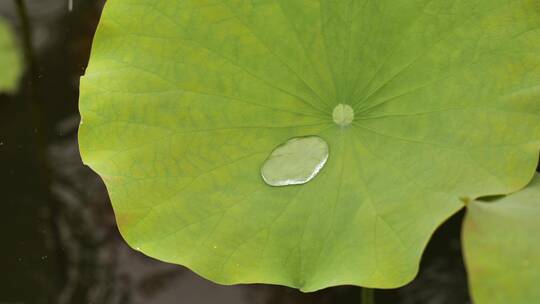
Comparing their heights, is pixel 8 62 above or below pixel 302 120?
below

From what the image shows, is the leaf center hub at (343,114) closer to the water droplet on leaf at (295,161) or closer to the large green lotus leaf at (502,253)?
the water droplet on leaf at (295,161)

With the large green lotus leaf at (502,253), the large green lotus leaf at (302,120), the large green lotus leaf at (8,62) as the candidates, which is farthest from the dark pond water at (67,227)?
the large green lotus leaf at (502,253)

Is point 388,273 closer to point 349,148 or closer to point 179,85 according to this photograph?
point 349,148

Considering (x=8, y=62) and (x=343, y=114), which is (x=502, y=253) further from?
(x=8, y=62)

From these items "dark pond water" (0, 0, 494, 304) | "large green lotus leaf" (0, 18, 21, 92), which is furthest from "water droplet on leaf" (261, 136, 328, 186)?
"large green lotus leaf" (0, 18, 21, 92)

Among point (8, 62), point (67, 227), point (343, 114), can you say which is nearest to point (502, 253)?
point (343, 114)

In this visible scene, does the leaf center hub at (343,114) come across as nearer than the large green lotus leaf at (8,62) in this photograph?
Yes
